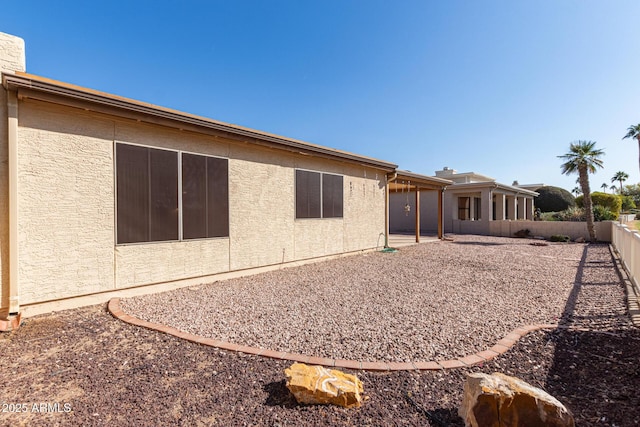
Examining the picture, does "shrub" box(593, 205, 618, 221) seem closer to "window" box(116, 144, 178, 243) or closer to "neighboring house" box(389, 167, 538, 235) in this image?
"neighboring house" box(389, 167, 538, 235)

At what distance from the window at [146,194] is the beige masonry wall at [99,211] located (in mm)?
134

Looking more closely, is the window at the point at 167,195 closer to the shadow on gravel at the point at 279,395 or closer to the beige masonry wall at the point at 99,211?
the beige masonry wall at the point at 99,211

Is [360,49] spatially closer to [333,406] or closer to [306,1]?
[306,1]

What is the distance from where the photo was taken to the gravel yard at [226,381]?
2016 millimetres

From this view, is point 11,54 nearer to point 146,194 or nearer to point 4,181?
point 4,181

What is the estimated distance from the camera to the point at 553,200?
28609 mm

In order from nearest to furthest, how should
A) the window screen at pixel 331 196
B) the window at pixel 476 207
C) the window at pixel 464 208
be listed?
the window screen at pixel 331 196, the window at pixel 464 208, the window at pixel 476 207

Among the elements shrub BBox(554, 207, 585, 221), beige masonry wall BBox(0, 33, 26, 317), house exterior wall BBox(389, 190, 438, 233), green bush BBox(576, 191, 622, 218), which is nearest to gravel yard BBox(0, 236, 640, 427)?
beige masonry wall BBox(0, 33, 26, 317)

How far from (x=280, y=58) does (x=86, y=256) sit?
391 inches

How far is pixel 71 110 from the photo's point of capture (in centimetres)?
432

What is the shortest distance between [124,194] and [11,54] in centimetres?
234

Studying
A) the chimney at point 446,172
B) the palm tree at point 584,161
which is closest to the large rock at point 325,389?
the palm tree at point 584,161

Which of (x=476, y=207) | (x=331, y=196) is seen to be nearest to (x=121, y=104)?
(x=331, y=196)

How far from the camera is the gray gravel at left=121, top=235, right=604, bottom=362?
10.6ft
